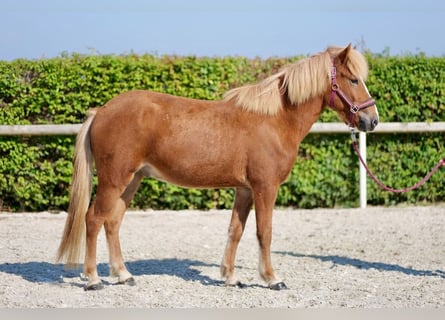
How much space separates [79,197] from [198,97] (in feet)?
14.0

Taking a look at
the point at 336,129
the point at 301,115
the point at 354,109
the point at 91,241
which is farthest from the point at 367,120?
the point at 336,129

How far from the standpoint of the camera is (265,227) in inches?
225

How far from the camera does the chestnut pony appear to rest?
5.65m

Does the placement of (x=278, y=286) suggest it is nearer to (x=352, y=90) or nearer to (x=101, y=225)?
(x=101, y=225)

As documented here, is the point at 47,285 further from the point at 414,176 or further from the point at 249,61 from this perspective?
the point at 414,176

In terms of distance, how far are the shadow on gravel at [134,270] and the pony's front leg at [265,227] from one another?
19.5 inches

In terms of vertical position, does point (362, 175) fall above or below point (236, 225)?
above

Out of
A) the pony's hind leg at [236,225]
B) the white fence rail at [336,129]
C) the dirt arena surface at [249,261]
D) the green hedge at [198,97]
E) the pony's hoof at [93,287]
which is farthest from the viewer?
the green hedge at [198,97]

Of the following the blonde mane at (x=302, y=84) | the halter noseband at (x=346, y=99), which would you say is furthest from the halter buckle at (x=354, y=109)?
the blonde mane at (x=302, y=84)

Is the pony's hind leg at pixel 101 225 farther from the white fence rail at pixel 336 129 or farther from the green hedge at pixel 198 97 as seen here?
the green hedge at pixel 198 97

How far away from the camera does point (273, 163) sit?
565 cm

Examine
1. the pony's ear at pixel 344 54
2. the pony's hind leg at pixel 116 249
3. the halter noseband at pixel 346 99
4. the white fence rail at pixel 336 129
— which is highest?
the pony's ear at pixel 344 54

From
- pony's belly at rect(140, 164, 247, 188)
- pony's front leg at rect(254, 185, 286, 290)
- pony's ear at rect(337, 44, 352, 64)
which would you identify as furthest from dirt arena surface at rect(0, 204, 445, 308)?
pony's ear at rect(337, 44, 352, 64)

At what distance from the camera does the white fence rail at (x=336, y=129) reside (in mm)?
9430
